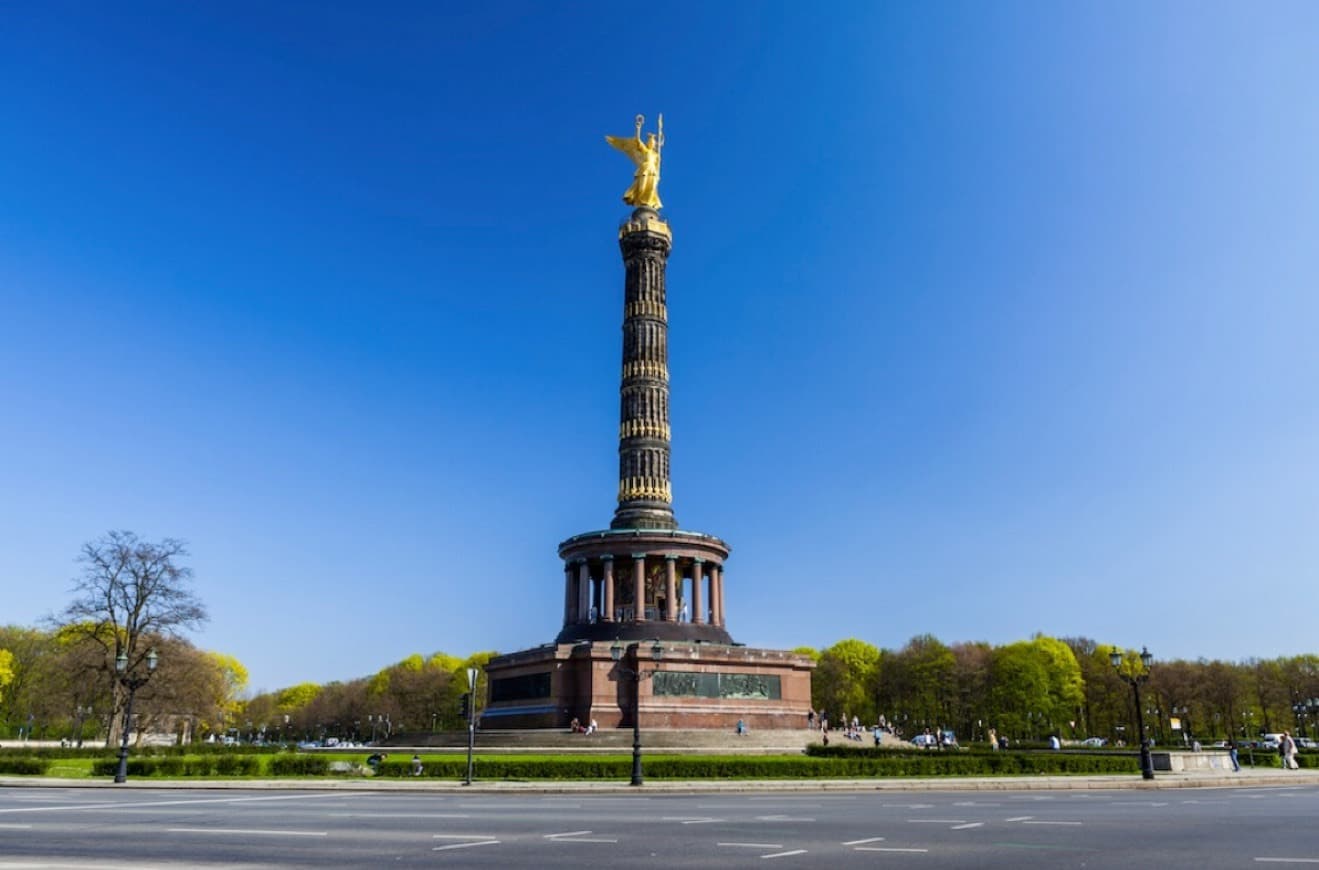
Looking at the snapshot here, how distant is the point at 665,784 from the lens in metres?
25.7

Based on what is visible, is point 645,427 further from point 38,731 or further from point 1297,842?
point 38,731

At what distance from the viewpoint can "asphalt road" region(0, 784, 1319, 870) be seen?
1105 cm

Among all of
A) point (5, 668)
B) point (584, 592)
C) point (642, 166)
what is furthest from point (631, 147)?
point (5, 668)

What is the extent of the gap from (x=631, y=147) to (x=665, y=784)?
160 feet

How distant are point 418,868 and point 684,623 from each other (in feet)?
138

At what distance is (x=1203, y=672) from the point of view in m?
90.2

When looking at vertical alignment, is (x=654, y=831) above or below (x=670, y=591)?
below

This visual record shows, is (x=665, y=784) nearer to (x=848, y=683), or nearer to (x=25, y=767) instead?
(x=25, y=767)

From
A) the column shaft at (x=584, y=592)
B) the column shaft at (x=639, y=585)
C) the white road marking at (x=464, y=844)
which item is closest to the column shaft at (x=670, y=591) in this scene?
the column shaft at (x=639, y=585)

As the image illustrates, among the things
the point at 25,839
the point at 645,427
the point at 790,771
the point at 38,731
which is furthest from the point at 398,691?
the point at 25,839

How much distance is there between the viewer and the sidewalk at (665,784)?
24.7 m

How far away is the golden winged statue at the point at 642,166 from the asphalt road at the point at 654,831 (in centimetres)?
4733

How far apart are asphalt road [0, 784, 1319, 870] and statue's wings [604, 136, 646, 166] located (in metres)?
49.8

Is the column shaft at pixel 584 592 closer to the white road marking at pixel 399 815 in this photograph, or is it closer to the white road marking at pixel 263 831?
the white road marking at pixel 399 815
